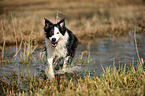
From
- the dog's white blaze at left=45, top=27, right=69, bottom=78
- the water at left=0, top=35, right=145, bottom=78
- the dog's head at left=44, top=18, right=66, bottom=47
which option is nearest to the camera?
the dog's head at left=44, top=18, right=66, bottom=47

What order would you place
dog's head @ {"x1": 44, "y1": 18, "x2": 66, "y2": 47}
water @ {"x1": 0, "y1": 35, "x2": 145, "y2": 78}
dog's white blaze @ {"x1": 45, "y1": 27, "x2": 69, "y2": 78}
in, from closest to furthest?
dog's head @ {"x1": 44, "y1": 18, "x2": 66, "y2": 47}
dog's white blaze @ {"x1": 45, "y1": 27, "x2": 69, "y2": 78}
water @ {"x1": 0, "y1": 35, "x2": 145, "y2": 78}

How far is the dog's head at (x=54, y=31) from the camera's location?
5.82 meters

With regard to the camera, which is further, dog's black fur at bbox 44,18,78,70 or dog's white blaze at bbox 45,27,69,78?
dog's white blaze at bbox 45,27,69,78

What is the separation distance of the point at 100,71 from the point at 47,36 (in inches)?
67.4

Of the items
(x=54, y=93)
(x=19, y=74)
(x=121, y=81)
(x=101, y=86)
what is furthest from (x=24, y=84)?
(x=121, y=81)

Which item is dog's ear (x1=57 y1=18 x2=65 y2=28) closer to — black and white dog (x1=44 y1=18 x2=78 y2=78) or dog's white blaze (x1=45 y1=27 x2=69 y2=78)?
black and white dog (x1=44 y1=18 x2=78 y2=78)

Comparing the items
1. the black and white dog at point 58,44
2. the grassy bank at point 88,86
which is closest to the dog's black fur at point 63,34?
the black and white dog at point 58,44

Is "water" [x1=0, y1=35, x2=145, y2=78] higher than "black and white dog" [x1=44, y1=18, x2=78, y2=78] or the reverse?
the reverse

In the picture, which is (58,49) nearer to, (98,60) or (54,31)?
(54,31)

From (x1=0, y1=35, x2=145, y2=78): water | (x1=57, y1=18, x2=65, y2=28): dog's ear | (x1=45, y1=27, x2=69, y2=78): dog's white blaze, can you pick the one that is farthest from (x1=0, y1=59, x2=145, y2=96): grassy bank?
(x1=57, y1=18, x2=65, y2=28): dog's ear

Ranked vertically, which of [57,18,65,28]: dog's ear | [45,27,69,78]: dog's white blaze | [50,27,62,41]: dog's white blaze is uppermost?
[57,18,65,28]: dog's ear

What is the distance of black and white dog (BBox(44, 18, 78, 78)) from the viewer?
19.2ft

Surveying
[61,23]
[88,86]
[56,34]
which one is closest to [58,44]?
[56,34]

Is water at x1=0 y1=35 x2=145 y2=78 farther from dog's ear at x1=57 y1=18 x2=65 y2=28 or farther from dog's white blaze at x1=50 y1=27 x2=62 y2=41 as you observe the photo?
dog's ear at x1=57 y1=18 x2=65 y2=28
